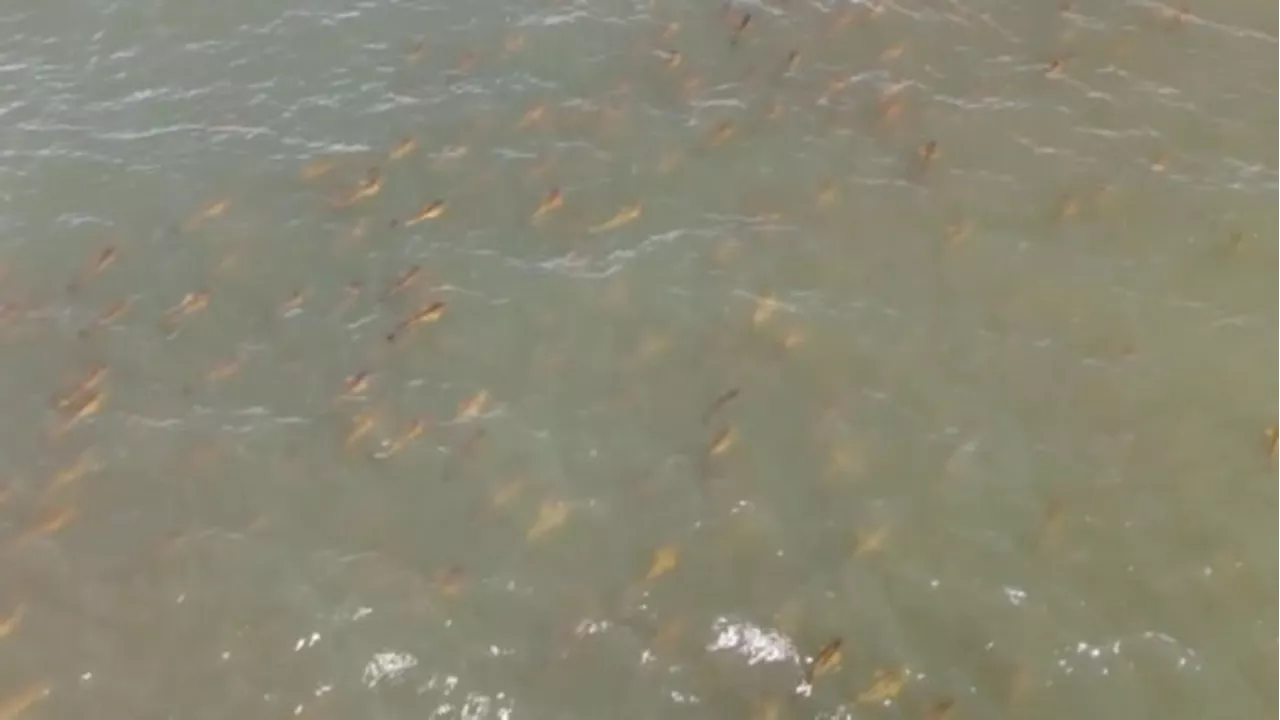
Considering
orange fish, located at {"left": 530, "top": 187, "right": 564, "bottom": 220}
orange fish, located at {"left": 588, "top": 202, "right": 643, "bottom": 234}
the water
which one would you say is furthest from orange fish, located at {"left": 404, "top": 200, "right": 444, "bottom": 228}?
orange fish, located at {"left": 588, "top": 202, "right": 643, "bottom": 234}

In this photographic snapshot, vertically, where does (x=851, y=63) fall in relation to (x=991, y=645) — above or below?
above

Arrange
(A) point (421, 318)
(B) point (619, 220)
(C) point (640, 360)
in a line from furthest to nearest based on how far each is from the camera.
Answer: (B) point (619, 220), (A) point (421, 318), (C) point (640, 360)

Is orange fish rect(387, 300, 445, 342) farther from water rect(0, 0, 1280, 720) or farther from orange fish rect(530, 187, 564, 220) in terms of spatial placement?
orange fish rect(530, 187, 564, 220)

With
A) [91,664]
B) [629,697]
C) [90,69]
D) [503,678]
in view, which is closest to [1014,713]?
[629,697]

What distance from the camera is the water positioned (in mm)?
4184

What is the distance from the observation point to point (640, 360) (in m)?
4.97

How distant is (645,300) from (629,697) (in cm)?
173

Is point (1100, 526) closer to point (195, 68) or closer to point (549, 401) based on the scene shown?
point (549, 401)

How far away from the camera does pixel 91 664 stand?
165 inches

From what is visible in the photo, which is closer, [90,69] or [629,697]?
[629,697]

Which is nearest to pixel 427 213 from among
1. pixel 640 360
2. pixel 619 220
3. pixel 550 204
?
pixel 550 204

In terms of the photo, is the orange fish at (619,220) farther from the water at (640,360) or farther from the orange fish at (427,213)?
the orange fish at (427,213)

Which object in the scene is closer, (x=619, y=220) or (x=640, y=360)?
(x=640, y=360)

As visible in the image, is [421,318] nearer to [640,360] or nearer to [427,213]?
[427,213]
